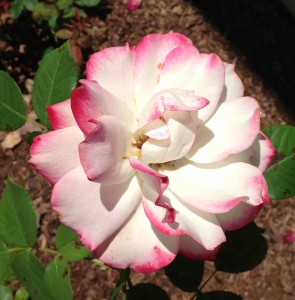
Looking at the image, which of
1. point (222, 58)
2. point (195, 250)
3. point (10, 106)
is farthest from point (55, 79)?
point (222, 58)

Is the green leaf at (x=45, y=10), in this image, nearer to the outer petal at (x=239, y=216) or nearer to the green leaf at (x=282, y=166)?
the green leaf at (x=282, y=166)

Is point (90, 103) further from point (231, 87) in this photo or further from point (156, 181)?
point (231, 87)

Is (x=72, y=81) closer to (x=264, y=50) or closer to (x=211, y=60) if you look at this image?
(x=211, y=60)

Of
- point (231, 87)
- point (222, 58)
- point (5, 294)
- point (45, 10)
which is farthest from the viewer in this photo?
point (222, 58)

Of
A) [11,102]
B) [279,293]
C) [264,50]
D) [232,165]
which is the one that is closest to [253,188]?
[232,165]

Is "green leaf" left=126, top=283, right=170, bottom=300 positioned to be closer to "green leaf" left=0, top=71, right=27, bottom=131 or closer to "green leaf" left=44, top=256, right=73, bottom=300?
"green leaf" left=44, top=256, right=73, bottom=300
